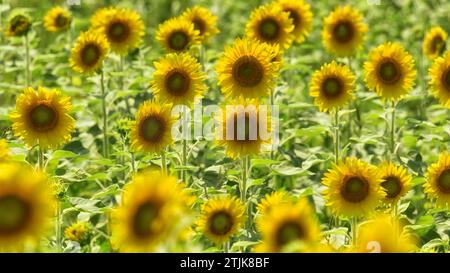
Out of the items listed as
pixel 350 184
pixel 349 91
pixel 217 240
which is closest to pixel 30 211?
pixel 217 240

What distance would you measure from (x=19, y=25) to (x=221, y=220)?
191 cm

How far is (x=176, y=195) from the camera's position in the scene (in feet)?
6.38

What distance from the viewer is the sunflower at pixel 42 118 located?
2988 mm

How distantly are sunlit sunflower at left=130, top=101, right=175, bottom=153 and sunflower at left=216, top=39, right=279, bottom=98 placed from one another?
251 millimetres

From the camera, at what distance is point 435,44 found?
169 inches

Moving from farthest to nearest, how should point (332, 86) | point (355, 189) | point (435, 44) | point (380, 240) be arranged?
point (435, 44)
point (332, 86)
point (355, 189)
point (380, 240)

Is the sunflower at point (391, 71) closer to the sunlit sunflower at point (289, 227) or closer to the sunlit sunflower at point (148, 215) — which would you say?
the sunlit sunflower at point (289, 227)

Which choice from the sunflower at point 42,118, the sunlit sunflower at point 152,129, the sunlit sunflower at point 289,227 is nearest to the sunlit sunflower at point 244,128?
the sunlit sunflower at point 152,129

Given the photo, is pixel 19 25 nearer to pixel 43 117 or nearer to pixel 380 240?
pixel 43 117

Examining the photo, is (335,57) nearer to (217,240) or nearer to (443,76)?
(443,76)

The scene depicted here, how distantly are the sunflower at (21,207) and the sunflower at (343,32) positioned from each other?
2.33 meters

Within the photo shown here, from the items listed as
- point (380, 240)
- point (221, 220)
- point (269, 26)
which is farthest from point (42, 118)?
point (380, 240)

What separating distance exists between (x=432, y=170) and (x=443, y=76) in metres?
0.67

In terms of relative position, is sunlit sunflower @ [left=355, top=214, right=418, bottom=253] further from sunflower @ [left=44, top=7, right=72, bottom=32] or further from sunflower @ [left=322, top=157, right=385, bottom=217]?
sunflower @ [left=44, top=7, right=72, bottom=32]
